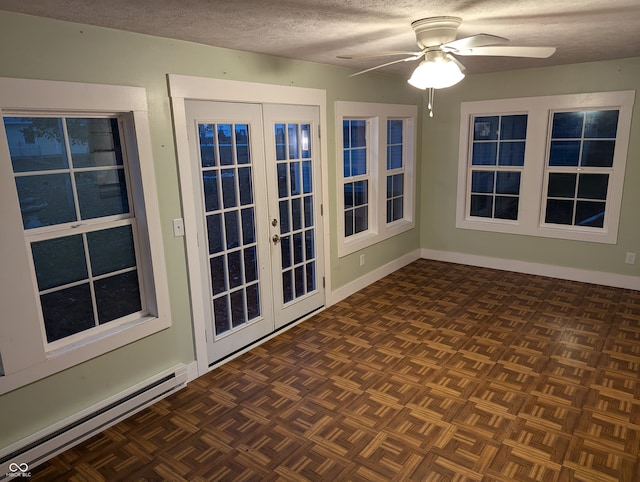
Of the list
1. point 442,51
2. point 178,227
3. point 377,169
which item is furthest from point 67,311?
point 377,169

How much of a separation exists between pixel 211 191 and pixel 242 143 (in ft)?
1.57

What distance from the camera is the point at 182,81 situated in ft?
9.71

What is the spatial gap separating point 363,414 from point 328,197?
2.23 meters

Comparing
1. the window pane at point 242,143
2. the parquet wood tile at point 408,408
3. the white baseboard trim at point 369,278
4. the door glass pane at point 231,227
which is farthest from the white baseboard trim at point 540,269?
the window pane at point 242,143

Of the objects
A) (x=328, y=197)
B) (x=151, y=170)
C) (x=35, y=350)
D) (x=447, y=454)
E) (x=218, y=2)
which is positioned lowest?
(x=447, y=454)

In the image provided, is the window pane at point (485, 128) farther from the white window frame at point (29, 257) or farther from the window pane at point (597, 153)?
the white window frame at point (29, 257)

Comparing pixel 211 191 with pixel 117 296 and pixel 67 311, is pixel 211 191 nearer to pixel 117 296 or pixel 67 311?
pixel 117 296

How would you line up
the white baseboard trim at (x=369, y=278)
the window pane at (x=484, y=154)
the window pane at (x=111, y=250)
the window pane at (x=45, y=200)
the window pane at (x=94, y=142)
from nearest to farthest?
the window pane at (x=45, y=200), the window pane at (x=94, y=142), the window pane at (x=111, y=250), the white baseboard trim at (x=369, y=278), the window pane at (x=484, y=154)

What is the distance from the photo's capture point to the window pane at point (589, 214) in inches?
201

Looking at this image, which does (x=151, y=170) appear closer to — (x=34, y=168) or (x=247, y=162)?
(x=34, y=168)

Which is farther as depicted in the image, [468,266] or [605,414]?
[468,266]

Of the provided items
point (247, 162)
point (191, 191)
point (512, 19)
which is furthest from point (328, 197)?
point (512, 19)

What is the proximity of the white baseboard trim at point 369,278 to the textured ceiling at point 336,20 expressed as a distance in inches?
95.8

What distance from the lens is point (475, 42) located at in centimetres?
231
